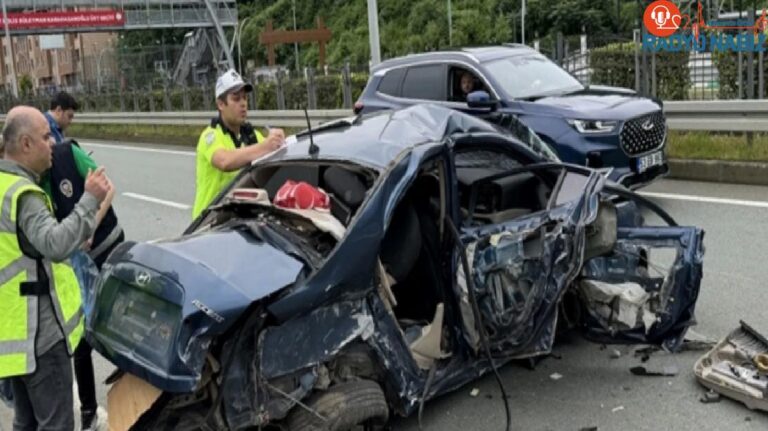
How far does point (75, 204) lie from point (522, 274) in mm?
2296

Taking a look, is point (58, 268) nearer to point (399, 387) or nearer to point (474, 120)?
point (399, 387)

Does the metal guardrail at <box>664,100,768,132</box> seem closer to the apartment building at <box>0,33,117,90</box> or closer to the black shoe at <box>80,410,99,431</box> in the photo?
the black shoe at <box>80,410,99,431</box>

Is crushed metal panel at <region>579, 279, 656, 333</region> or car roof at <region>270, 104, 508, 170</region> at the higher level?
car roof at <region>270, 104, 508, 170</region>

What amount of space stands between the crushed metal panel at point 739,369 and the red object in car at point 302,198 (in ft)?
7.31

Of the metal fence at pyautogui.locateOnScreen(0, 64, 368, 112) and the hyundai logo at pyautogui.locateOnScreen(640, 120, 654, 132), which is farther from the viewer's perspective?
the metal fence at pyautogui.locateOnScreen(0, 64, 368, 112)

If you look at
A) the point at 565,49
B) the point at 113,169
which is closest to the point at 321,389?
the point at 565,49

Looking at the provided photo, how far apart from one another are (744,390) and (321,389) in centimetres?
215

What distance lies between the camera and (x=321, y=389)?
11.9 feet

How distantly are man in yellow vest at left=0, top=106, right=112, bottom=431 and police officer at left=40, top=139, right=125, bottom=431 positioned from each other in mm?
911

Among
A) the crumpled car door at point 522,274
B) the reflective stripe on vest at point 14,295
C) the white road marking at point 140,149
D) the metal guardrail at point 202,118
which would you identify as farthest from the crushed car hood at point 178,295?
the white road marking at point 140,149

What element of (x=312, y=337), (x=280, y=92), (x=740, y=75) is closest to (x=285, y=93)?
(x=280, y=92)

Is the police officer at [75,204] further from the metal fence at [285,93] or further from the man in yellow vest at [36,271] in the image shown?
the metal fence at [285,93]

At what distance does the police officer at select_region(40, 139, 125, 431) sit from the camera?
4289mm

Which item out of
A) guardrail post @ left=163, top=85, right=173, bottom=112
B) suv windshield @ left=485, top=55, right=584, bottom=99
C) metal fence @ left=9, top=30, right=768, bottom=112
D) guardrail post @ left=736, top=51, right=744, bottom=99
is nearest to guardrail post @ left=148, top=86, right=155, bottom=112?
guardrail post @ left=163, top=85, right=173, bottom=112
